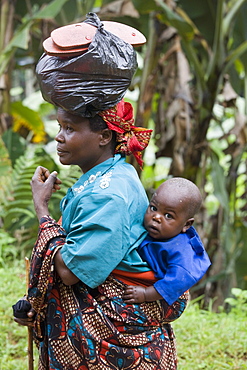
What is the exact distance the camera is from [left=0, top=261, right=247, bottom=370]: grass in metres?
3.12

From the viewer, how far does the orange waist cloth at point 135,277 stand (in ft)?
6.56

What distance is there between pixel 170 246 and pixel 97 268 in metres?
0.30

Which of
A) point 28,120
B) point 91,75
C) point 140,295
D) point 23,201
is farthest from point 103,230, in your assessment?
point 28,120

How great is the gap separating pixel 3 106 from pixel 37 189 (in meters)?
3.65

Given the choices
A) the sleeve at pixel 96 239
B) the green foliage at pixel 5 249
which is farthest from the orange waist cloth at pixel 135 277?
the green foliage at pixel 5 249

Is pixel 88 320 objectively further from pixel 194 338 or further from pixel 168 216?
pixel 194 338

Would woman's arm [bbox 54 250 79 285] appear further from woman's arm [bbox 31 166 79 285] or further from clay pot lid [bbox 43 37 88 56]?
clay pot lid [bbox 43 37 88 56]

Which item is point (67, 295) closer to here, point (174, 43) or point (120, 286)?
point (120, 286)

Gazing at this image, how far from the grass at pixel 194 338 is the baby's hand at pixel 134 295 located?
128 cm

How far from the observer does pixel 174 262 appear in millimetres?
1968

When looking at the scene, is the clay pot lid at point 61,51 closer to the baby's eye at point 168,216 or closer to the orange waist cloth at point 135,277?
the baby's eye at point 168,216

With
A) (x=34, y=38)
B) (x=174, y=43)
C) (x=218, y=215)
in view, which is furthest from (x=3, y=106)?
(x=218, y=215)

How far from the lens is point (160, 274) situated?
1994mm

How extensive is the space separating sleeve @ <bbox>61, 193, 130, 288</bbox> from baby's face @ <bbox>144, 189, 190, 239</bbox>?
0.15 metres
